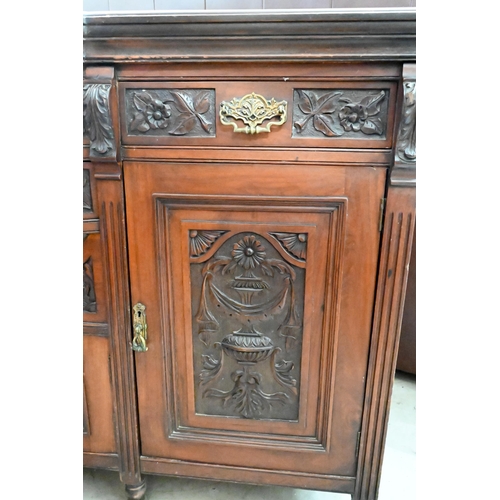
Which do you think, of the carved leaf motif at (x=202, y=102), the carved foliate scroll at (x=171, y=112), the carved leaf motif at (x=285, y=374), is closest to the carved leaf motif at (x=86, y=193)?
the carved foliate scroll at (x=171, y=112)

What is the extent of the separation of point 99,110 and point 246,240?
317 mm

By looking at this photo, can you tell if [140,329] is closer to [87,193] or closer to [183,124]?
[87,193]

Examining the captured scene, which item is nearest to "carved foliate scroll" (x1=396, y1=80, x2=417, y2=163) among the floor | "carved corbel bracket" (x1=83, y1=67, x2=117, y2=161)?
"carved corbel bracket" (x1=83, y1=67, x2=117, y2=161)

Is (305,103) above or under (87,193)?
above

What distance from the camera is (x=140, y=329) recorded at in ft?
2.34

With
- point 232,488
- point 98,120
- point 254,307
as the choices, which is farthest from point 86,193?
point 232,488

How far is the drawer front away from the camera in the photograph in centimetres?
60

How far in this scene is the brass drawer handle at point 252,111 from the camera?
609mm

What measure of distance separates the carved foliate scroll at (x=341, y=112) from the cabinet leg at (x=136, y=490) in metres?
0.78

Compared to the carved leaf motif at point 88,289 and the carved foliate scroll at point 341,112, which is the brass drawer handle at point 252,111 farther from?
the carved leaf motif at point 88,289

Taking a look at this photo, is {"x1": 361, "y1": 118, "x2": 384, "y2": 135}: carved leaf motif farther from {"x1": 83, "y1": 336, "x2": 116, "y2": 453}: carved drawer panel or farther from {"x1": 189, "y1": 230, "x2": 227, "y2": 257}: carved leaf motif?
{"x1": 83, "y1": 336, "x2": 116, "y2": 453}: carved drawer panel
